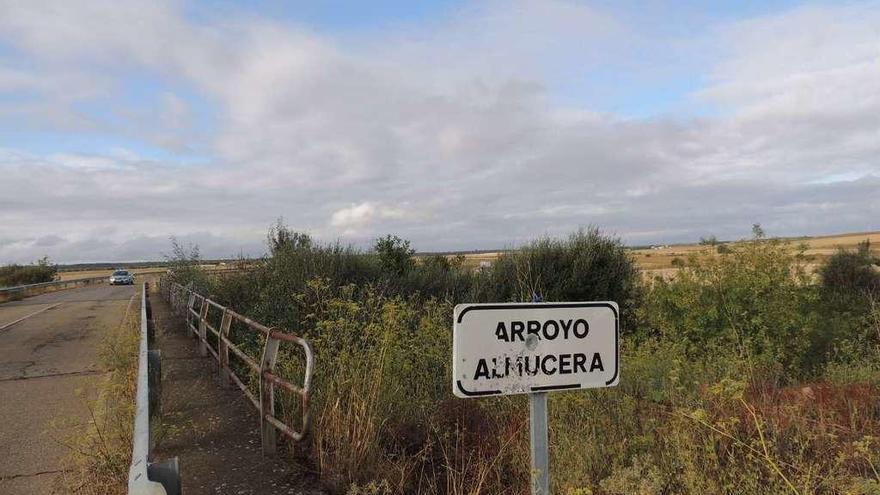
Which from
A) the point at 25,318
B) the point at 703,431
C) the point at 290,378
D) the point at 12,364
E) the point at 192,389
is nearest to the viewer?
the point at 703,431

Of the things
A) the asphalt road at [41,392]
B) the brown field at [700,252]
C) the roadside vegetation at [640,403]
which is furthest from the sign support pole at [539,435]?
the brown field at [700,252]

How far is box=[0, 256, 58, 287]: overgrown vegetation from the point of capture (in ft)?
173

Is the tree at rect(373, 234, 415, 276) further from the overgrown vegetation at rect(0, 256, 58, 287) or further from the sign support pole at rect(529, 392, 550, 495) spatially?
the overgrown vegetation at rect(0, 256, 58, 287)

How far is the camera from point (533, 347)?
251 cm

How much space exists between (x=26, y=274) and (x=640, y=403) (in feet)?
206

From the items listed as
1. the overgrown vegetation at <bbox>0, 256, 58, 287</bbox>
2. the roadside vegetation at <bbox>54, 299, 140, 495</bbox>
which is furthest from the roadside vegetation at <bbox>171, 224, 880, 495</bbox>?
the overgrown vegetation at <bbox>0, 256, 58, 287</bbox>

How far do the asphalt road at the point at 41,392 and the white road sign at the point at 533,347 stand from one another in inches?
178

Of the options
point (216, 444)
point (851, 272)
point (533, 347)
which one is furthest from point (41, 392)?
point (851, 272)

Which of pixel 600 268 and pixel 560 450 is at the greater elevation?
pixel 600 268

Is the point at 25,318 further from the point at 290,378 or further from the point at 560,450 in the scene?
the point at 560,450

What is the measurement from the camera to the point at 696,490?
3.18 m

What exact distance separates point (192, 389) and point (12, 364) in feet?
19.6

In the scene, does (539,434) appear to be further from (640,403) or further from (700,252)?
(700,252)

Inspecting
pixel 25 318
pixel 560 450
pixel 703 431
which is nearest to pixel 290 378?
pixel 560 450
